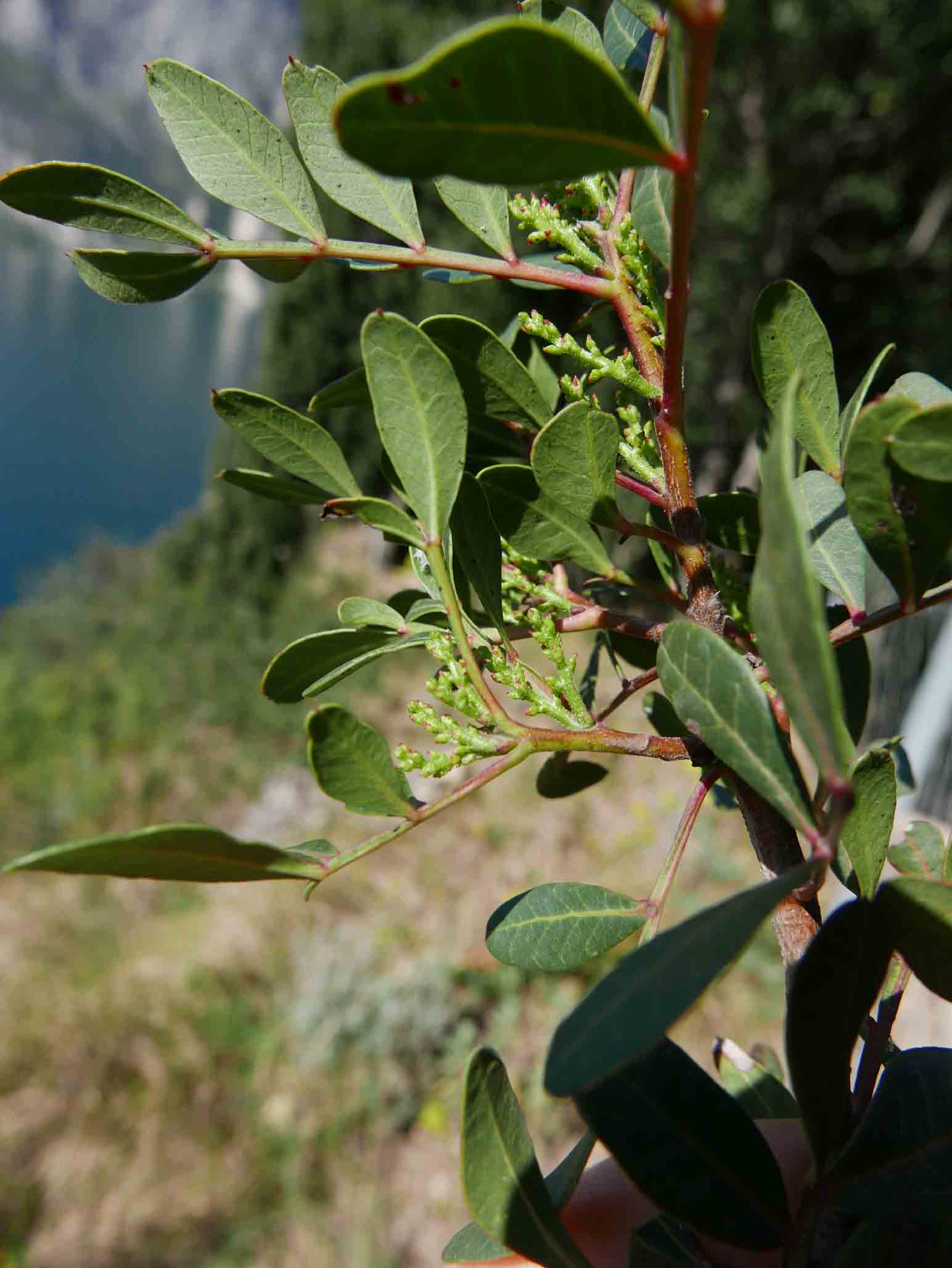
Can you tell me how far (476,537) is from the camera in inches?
16.3

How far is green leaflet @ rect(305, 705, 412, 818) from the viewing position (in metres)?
0.33

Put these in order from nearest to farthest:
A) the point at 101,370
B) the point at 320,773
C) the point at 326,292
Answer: the point at 320,773, the point at 326,292, the point at 101,370

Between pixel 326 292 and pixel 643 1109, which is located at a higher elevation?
pixel 326 292

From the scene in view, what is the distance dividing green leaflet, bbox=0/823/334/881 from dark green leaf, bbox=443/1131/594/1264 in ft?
0.71

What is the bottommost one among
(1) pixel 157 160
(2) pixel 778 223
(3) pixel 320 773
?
(3) pixel 320 773

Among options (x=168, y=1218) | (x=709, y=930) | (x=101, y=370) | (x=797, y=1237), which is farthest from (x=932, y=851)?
(x=101, y=370)

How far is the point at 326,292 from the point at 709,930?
24.9ft

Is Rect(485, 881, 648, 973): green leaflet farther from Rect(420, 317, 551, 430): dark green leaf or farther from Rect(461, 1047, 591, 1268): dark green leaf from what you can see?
Rect(420, 317, 551, 430): dark green leaf

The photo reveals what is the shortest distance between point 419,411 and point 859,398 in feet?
0.76

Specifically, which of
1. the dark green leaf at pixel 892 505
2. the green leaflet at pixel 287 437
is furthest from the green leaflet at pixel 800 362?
the green leaflet at pixel 287 437

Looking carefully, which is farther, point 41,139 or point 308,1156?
point 41,139

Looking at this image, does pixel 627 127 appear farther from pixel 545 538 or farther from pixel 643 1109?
pixel 643 1109

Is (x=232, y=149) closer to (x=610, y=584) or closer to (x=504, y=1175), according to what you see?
(x=610, y=584)

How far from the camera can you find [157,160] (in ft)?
160
